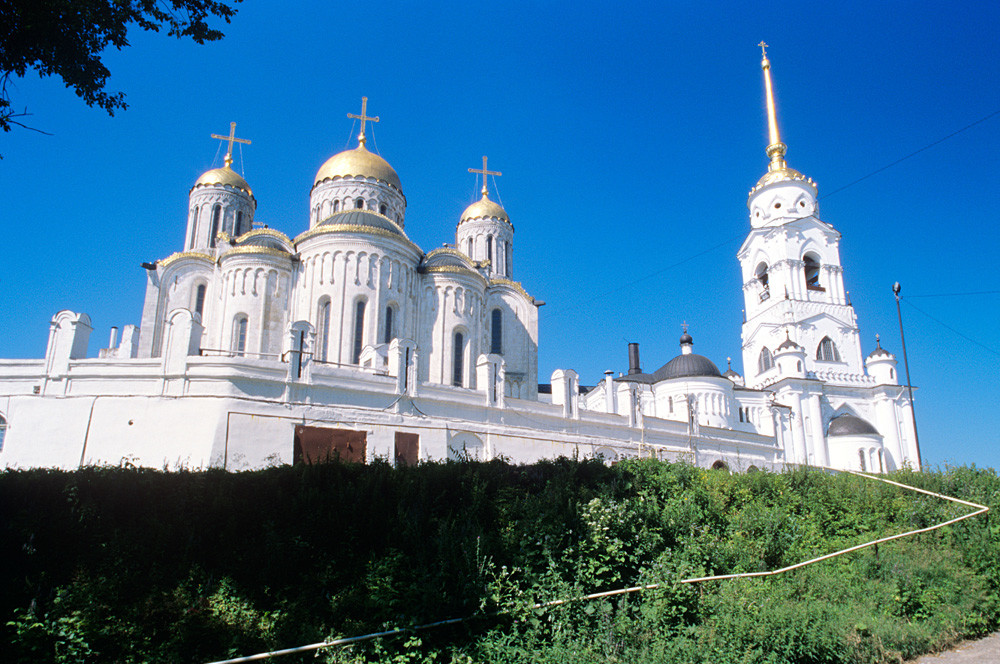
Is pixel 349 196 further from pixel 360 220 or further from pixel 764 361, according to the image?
pixel 764 361

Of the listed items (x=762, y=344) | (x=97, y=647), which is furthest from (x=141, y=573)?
(x=762, y=344)

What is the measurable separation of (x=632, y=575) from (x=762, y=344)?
4227 centimetres

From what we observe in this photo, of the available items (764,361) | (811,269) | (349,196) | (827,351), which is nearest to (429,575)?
(349,196)

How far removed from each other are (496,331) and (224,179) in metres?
18.6

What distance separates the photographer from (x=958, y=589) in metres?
12.3

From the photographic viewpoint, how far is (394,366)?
22.8 meters

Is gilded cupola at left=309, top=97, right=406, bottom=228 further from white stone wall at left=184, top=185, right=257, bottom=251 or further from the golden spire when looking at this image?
the golden spire

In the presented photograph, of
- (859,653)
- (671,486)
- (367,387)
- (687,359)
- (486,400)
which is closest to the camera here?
(859,653)

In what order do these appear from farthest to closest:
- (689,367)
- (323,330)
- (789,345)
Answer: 1. (789,345)
2. (689,367)
3. (323,330)

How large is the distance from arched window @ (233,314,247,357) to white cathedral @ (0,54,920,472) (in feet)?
0.26

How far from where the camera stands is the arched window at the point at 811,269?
52.5 metres

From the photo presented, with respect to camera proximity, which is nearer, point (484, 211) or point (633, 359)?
point (484, 211)

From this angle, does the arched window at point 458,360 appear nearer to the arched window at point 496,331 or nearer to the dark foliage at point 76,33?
the arched window at point 496,331

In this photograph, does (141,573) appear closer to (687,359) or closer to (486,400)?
(486,400)
